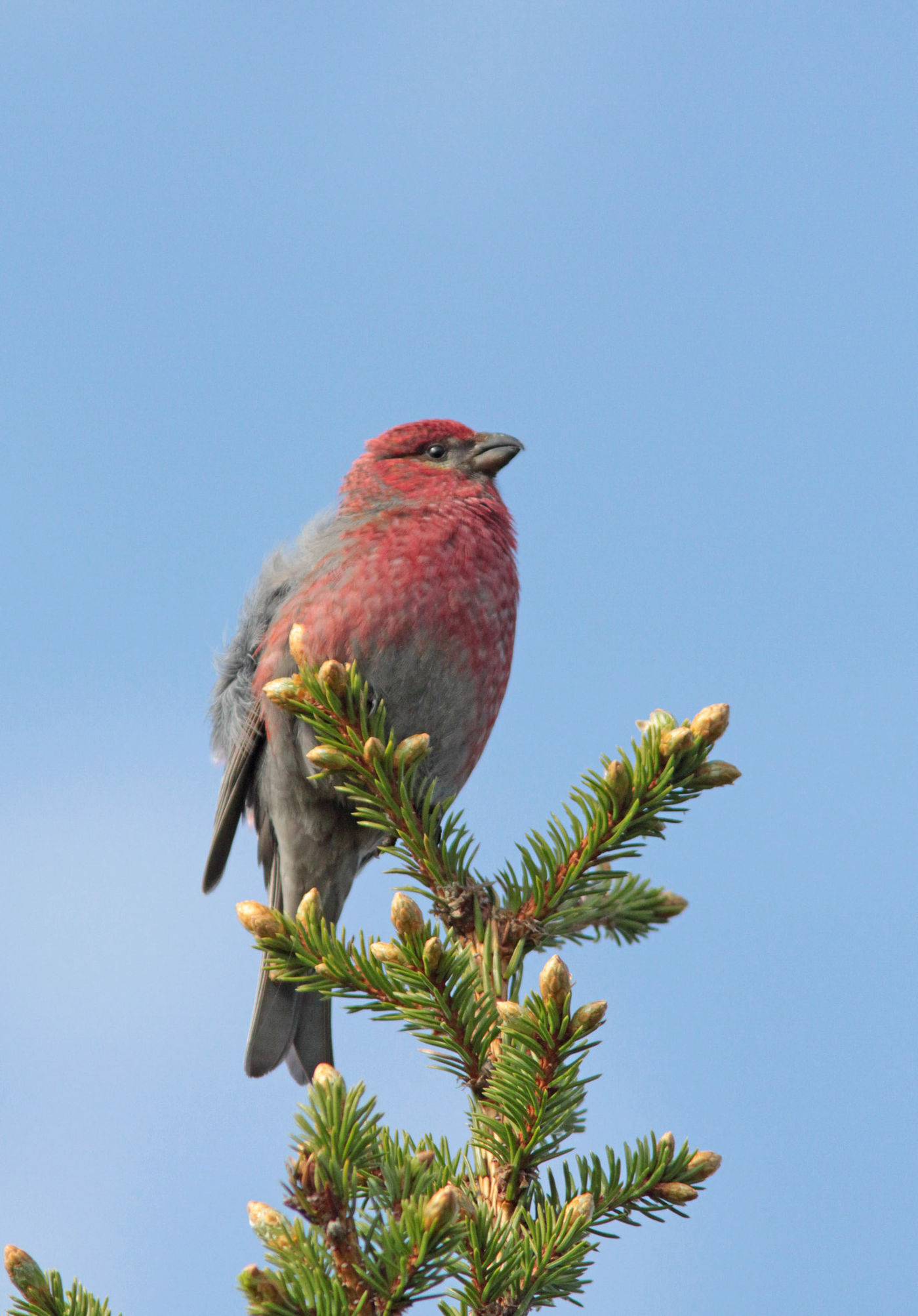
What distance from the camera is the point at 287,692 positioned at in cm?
282

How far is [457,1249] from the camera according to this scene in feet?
6.29

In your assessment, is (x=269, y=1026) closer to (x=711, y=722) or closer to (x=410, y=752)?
(x=410, y=752)

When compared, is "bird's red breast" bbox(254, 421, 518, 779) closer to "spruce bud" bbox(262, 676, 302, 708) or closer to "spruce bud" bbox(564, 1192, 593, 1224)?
"spruce bud" bbox(262, 676, 302, 708)

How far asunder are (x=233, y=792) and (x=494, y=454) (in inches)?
62.8

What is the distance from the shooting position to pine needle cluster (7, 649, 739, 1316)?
5.95ft

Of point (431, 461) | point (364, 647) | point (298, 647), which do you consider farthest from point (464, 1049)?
point (431, 461)

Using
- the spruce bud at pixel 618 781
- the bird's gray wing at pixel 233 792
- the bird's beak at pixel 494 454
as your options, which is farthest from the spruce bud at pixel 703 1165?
the bird's beak at pixel 494 454

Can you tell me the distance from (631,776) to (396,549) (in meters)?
1.77

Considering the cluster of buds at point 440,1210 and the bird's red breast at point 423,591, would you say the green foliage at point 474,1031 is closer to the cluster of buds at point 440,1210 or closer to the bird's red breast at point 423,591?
the cluster of buds at point 440,1210

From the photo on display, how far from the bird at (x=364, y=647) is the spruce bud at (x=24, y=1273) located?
2.08m

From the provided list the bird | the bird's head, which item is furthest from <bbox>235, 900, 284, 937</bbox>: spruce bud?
the bird's head

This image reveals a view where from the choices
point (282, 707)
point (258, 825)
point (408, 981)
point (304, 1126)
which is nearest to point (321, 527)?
point (258, 825)

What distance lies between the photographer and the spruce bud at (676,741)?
7.80 ft

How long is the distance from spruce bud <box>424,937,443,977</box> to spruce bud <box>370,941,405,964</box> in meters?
0.06
